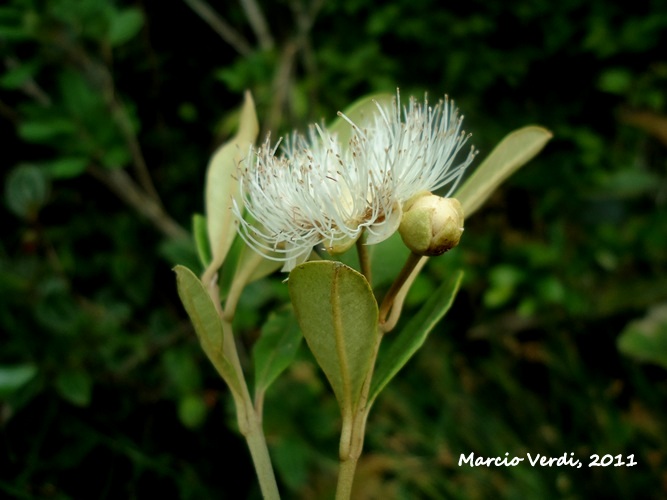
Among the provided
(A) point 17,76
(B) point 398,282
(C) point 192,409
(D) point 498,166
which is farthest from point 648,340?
(A) point 17,76

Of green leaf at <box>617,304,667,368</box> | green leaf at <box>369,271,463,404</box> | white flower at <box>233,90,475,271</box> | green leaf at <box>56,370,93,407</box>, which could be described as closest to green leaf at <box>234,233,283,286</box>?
white flower at <box>233,90,475,271</box>

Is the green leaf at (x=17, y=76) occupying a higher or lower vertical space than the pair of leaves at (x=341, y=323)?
higher

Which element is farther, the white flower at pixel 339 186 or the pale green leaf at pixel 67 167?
the pale green leaf at pixel 67 167

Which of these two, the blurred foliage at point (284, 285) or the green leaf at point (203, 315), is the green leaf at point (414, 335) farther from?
the blurred foliage at point (284, 285)

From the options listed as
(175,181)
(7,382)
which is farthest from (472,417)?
(7,382)

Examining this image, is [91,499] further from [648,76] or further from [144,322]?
[648,76]

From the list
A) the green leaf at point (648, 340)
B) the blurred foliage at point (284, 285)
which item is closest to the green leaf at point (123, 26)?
the blurred foliage at point (284, 285)

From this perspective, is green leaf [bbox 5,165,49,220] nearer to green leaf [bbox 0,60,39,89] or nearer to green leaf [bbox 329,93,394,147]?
green leaf [bbox 0,60,39,89]

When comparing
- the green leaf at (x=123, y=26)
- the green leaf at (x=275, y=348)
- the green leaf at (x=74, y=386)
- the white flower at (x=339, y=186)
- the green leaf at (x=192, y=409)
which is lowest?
the green leaf at (x=192, y=409)
